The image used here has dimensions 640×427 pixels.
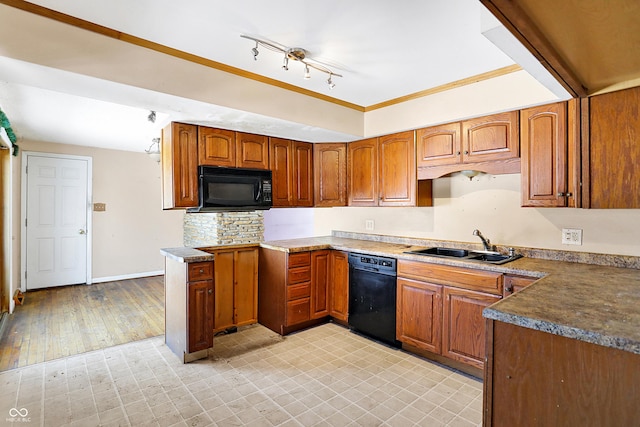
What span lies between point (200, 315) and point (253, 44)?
2.21 metres

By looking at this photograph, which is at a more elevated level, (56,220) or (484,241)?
(56,220)

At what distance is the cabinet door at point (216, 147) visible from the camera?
124 inches

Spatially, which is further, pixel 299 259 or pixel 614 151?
pixel 299 259

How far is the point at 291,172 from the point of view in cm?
383

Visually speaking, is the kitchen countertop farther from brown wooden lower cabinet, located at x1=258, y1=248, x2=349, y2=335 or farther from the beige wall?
the beige wall

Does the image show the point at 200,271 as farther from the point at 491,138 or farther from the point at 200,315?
the point at 491,138

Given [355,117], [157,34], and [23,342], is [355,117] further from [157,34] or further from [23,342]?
[23,342]

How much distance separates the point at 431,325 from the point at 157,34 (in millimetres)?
2972

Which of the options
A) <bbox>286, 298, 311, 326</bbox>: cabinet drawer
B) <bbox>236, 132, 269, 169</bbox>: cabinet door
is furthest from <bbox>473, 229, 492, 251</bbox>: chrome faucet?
<bbox>236, 132, 269, 169</bbox>: cabinet door

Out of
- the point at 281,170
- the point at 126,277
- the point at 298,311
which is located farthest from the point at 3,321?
the point at 281,170

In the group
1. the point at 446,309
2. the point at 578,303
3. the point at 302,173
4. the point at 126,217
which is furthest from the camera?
the point at 126,217

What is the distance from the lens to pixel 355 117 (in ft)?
11.8

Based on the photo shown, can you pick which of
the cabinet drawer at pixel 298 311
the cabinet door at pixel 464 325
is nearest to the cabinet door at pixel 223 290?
the cabinet drawer at pixel 298 311

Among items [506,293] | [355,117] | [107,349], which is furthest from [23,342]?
[506,293]
